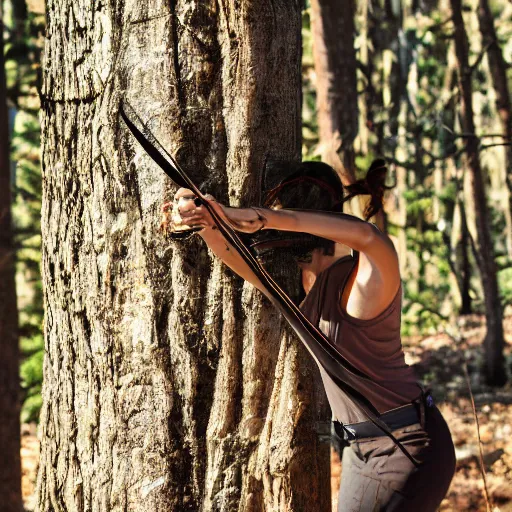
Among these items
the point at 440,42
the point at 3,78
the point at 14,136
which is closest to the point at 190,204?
the point at 3,78

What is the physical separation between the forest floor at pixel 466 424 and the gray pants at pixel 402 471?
1.80 metres

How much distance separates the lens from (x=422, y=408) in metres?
2.60

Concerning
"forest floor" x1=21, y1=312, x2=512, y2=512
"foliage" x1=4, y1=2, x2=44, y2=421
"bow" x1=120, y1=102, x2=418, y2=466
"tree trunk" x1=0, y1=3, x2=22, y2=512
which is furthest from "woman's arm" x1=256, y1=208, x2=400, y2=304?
"foliage" x1=4, y1=2, x2=44, y2=421

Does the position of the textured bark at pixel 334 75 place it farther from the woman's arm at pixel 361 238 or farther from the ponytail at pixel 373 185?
the woman's arm at pixel 361 238

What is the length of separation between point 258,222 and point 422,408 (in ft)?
2.96

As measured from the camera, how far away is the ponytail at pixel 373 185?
2.53 metres

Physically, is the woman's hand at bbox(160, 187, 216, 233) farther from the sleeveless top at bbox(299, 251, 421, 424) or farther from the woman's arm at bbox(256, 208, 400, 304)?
the sleeveless top at bbox(299, 251, 421, 424)

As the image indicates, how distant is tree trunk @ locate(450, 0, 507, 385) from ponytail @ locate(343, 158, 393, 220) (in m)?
8.84

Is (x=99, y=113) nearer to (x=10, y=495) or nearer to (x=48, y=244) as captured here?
(x=48, y=244)

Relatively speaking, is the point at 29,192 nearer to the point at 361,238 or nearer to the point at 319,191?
the point at 319,191

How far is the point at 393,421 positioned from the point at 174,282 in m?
0.90

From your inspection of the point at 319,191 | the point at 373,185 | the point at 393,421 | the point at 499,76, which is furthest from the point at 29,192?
the point at 393,421

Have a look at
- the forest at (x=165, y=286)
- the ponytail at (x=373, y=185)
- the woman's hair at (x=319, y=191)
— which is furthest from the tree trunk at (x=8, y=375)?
the ponytail at (x=373, y=185)

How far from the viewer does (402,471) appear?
2.53 metres
